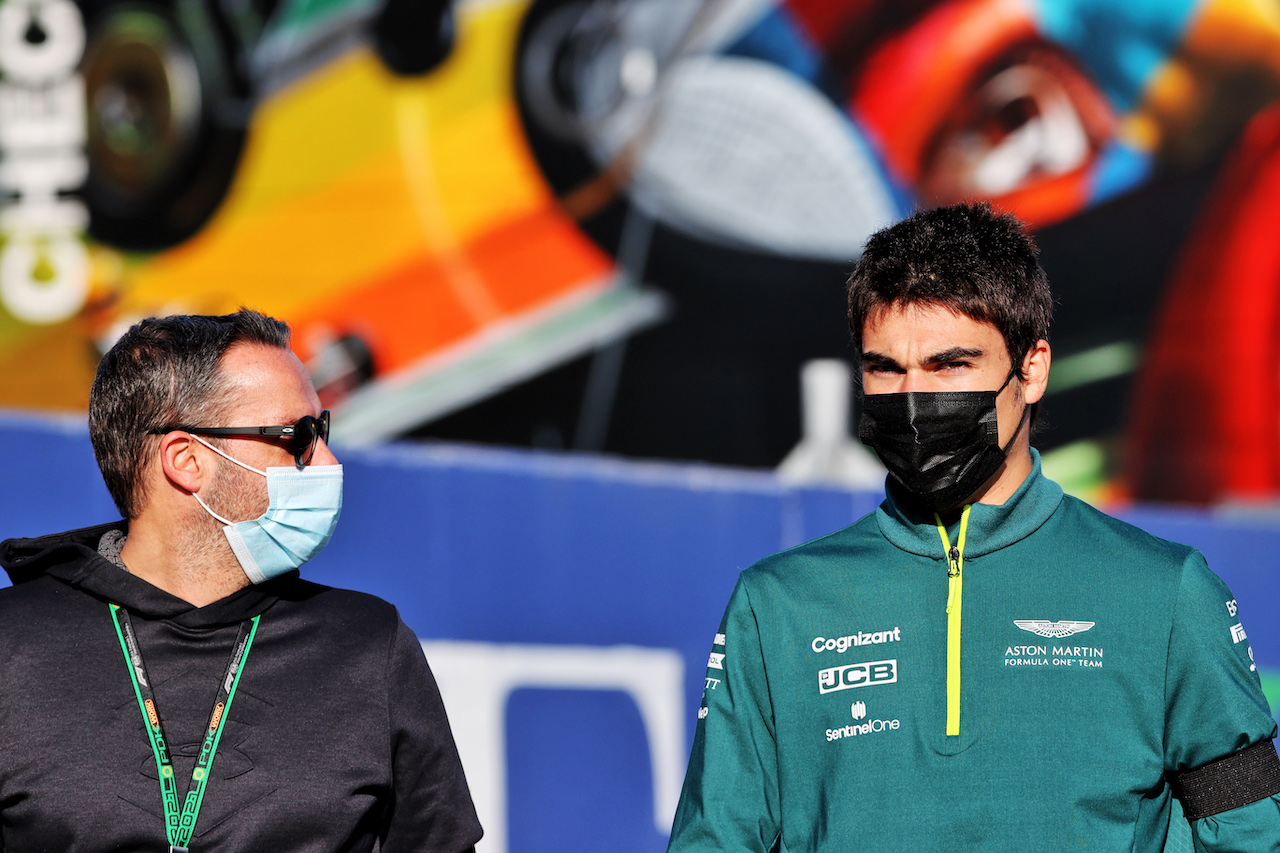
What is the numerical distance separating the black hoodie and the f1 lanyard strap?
11 mm

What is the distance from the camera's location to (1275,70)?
7.07 meters

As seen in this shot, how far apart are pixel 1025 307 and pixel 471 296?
500cm

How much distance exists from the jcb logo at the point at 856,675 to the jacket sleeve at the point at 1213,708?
0.39m

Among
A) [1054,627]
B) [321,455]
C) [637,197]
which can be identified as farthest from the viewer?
[637,197]

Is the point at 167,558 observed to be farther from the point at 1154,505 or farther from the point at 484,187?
the point at 1154,505

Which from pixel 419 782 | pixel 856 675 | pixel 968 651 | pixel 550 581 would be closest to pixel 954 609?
pixel 968 651

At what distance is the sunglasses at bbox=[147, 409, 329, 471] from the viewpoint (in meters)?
2.29

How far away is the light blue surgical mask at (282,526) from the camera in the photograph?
90.3 inches

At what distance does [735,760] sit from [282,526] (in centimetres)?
83

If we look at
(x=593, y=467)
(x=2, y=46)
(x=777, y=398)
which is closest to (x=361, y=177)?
(x=2, y=46)

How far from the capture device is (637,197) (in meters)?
6.98

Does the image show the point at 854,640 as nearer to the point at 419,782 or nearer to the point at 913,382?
the point at 913,382

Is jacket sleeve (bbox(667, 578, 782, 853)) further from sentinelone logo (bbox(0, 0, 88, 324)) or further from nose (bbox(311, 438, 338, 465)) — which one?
sentinelone logo (bbox(0, 0, 88, 324))

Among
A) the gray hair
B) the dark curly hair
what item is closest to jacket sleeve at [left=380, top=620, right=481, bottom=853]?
the gray hair
